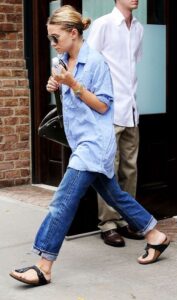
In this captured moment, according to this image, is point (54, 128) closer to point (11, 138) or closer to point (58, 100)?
point (58, 100)

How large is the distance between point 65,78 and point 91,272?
1.40 metres

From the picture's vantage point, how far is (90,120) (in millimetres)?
4617

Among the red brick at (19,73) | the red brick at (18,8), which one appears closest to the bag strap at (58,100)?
the red brick at (19,73)

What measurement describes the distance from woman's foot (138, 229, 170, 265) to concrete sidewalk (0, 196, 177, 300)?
2.3 inches

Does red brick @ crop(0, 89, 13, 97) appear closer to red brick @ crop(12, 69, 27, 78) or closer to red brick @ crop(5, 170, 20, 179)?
red brick @ crop(12, 69, 27, 78)

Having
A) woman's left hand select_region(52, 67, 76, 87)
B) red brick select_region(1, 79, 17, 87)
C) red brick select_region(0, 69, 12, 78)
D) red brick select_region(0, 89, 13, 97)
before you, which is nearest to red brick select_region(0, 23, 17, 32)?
red brick select_region(0, 69, 12, 78)

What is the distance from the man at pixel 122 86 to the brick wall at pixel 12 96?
2.69 metres

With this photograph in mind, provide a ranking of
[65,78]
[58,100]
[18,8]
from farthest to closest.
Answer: [18,8] < [58,100] < [65,78]

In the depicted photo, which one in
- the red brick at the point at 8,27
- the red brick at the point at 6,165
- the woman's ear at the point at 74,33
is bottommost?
the red brick at the point at 6,165

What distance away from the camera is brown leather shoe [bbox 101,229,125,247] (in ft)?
18.2

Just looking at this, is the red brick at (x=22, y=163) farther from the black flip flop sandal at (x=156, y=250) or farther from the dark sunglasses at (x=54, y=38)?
the dark sunglasses at (x=54, y=38)

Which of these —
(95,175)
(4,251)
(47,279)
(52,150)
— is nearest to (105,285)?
(47,279)

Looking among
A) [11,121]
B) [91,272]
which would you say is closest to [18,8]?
[11,121]

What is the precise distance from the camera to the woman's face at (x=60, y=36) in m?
4.62
